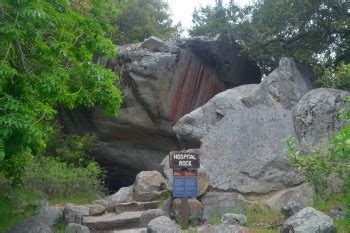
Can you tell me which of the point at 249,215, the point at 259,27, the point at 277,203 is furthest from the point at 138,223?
the point at 259,27

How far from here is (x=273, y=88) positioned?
14.2 meters

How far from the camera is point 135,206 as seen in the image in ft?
→ 40.3

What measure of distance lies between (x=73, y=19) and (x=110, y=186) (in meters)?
11.5

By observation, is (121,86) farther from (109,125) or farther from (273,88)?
(273,88)

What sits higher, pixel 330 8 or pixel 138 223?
pixel 330 8

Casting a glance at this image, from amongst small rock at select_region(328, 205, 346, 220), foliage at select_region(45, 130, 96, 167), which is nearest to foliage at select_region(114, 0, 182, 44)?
foliage at select_region(45, 130, 96, 167)

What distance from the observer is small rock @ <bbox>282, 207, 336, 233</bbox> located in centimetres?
834

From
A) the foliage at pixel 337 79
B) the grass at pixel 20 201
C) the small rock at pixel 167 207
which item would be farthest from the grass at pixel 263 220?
the foliage at pixel 337 79

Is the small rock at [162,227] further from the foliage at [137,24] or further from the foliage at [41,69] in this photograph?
the foliage at [137,24]

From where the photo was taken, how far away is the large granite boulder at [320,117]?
12891mm

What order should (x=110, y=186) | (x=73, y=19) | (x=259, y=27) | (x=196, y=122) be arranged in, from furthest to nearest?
(x=110, y=186), (x=259, y=27), (x=196, y=122), (x=73, y=19)

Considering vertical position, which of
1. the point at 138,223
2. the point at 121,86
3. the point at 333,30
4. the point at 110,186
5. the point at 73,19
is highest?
the point at 333,30

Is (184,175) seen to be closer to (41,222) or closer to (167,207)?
(167,207)

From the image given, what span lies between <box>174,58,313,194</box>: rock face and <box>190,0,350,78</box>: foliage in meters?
0.94
